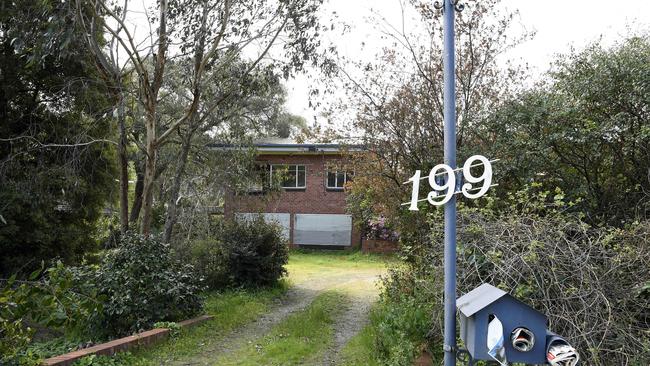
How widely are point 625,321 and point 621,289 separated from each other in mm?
280

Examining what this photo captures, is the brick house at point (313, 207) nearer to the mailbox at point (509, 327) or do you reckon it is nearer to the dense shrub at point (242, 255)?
the dense shrub at point (242, 255)

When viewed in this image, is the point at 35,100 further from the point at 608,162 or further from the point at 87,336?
the point at 608,162

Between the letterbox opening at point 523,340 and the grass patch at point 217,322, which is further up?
the letterbox opening at point 523,340

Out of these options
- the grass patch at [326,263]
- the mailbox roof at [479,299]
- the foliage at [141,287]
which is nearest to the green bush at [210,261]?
the grass patch at [326,263]

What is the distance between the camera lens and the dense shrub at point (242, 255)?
525 inches

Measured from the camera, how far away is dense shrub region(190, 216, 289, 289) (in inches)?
525

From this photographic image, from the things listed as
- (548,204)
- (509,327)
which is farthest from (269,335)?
(509,327)

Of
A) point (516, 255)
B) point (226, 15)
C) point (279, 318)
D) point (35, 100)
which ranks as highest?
point (226, 15)

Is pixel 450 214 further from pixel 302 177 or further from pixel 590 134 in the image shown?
pixel 302 177

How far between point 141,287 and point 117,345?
73.8 inches

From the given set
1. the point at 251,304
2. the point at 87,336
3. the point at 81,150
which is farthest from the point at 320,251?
the point at 87,336

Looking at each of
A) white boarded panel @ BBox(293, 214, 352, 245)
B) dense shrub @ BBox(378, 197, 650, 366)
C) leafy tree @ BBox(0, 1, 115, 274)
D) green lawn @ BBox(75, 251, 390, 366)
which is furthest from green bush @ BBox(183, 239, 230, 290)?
white boarded panel @ BBox(293, 214, 352, 245)

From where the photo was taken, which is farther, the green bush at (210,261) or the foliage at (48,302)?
the green bush at (210,261)

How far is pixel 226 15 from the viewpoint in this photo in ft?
35.0
